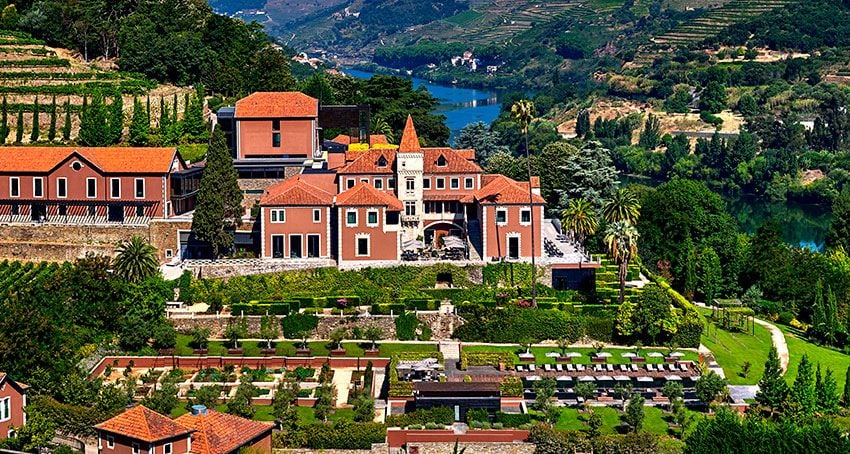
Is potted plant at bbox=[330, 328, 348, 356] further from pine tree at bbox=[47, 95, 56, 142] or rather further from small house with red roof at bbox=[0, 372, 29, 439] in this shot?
pine tree at bbox=[47, 95, 56, 142]

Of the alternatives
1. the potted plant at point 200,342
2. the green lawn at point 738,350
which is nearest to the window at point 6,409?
the potted plant at point 200,342

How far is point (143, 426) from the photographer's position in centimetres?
4544

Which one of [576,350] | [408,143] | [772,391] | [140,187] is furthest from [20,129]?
[772,391]

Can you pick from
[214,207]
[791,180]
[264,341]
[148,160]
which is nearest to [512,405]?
[264,341]

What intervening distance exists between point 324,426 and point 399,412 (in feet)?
13.7

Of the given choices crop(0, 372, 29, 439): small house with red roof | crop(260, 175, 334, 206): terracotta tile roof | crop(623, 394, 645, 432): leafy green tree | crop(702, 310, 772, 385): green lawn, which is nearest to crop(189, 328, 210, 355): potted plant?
crop(260, 175, 334, 206): terracotta tile roof

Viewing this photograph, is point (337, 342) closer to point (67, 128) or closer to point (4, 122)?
point (67, 128)

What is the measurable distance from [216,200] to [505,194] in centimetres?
1355

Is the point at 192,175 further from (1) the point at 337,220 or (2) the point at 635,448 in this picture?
(2) the point at 635,448

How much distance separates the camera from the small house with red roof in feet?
159

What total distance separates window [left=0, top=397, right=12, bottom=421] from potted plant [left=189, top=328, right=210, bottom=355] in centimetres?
1150

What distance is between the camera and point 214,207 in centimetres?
6588

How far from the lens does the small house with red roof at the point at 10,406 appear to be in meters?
48.4

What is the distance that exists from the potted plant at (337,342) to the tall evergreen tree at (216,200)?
27.8 ft
